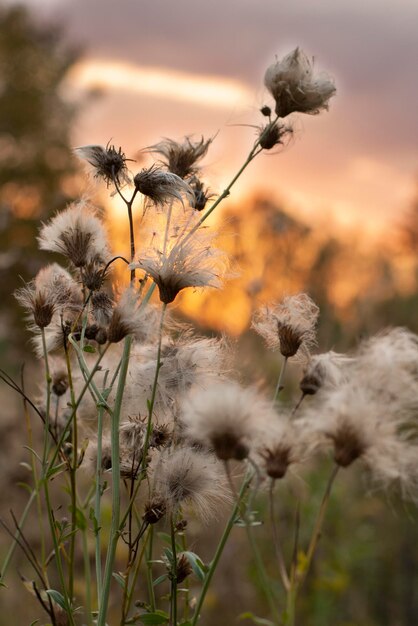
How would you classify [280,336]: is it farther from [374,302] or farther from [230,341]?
[374,302]

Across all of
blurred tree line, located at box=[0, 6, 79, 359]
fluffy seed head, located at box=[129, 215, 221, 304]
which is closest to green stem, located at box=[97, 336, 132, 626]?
fluffy seed head, located at box=[129, 215, 221, 304]

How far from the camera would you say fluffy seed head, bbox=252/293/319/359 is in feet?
3.85

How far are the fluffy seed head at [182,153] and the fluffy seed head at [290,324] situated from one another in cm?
22

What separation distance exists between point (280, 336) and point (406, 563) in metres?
3.78

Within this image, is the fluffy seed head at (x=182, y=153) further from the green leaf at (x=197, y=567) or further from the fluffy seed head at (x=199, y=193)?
the green leaf at (x=197, y=567)

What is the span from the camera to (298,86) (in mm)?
1262

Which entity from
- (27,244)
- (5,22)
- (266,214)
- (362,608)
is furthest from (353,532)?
(5,22)

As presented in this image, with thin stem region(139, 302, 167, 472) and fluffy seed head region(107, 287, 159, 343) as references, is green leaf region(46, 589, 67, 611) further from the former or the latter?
fluffy seed head region(107, 287, 159, 343)

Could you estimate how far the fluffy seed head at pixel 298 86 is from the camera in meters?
1.26

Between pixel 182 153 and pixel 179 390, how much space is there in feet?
1.09

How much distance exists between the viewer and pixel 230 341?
4.01 ft

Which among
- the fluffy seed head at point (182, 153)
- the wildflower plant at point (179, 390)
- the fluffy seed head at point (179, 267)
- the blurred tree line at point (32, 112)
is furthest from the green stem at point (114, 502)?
the blurred tree line at point (32, 112)

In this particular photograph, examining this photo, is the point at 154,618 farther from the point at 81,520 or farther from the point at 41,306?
the point at 41,306

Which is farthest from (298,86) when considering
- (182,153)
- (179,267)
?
(179,267)
